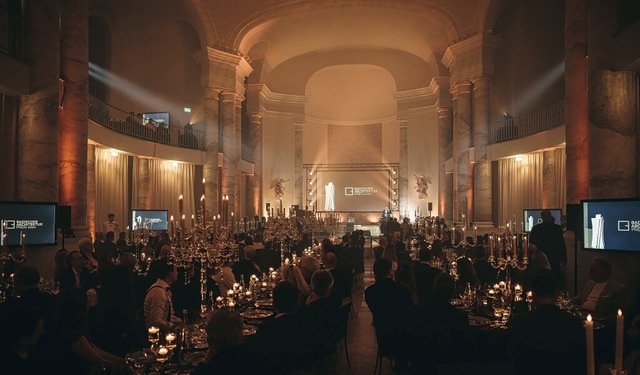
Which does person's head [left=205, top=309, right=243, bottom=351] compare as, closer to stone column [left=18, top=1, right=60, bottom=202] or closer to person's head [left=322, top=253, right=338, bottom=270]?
person's head [left=322, top=253, right=338, bottom=270]

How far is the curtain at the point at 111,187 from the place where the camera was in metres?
17.4

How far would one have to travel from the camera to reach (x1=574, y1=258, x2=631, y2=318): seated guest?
5.61m

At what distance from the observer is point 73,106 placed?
36.0 feet

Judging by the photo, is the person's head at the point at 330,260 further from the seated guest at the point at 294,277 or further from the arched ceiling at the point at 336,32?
the arched ceiling at the point at 336,32

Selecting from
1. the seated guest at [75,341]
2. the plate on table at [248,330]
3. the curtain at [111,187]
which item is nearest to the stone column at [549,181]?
the plate on table at [248,330]

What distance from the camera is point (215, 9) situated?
21438 mm

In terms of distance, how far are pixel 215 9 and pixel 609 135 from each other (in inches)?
660

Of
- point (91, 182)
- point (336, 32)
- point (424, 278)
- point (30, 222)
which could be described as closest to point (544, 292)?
point (424, 278)

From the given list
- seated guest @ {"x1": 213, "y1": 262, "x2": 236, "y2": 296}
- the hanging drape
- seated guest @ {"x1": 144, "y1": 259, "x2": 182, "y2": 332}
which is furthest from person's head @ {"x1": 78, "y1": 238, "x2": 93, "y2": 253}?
the hanging drape

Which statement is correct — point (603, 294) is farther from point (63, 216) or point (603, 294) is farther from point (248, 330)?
point (63, 216)

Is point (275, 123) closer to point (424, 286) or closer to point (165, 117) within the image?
point (165, 117)

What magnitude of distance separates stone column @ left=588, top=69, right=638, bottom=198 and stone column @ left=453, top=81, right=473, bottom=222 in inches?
435

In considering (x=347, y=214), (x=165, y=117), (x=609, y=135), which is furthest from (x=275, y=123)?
(x=609, y=135)

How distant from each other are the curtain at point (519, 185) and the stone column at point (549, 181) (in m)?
0.55
